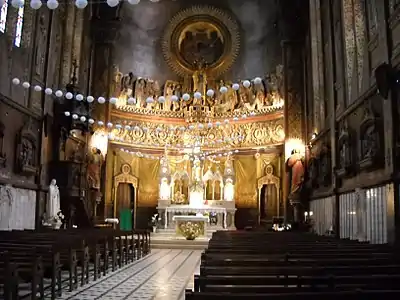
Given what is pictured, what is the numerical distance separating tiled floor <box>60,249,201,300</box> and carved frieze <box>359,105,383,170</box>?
5.62m

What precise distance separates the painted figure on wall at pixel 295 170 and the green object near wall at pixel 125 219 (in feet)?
30.9

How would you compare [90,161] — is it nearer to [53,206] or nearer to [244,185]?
[53,206]

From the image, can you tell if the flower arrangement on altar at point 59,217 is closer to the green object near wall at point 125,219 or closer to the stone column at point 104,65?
the stone column at point 104,65

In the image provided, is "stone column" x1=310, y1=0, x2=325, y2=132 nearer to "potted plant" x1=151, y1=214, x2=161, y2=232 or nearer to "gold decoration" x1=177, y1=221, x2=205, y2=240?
"gold decoration" x1=177, y1=221, x2=205, y2=240

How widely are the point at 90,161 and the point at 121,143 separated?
3.35 meters

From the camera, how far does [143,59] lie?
29.1 m

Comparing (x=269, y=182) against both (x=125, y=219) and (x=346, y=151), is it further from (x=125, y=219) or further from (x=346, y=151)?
(x=346, y=151)

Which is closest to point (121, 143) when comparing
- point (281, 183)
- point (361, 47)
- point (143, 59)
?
point (143, 59)

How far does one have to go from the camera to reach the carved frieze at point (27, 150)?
52.7 ft

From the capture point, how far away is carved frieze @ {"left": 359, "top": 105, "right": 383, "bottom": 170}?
40.5ft

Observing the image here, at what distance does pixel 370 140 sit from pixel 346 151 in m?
2.58

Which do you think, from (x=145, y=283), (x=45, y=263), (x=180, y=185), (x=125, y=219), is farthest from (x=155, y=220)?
(x=45, y=263)

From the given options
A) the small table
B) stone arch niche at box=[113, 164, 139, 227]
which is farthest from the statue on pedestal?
stone arch niche at box=[113, 164, 139, 227]

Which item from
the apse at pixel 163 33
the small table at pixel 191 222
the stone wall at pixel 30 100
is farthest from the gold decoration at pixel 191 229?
the apse at pixel 163 33
